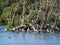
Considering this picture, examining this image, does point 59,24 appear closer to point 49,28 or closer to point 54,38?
point 49,28

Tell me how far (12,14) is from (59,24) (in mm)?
11036

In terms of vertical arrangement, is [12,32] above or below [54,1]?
below

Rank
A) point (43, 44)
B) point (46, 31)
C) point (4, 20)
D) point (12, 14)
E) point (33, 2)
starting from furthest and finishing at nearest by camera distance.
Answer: point (4, 20) → point (33, 2) → point (12, 14) → point (46, 31) → point (43, 44)

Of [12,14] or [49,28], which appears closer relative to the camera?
[49,28]

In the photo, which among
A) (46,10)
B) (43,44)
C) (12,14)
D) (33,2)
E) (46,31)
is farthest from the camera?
(33,2)

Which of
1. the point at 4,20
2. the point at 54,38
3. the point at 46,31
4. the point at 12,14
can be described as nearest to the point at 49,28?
the point at 46,31

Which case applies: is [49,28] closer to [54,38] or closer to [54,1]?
[54,1]

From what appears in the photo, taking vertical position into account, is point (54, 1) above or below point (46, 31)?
above

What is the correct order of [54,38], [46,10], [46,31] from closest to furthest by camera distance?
[54,38] < [46,31] < [46,10]

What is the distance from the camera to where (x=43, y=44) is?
127ft

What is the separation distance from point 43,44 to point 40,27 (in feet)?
45.0

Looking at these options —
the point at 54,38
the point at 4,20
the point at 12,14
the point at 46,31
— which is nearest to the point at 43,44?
the point at 54,38

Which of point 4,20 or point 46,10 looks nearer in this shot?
point 46,10

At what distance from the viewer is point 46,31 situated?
51656mm
